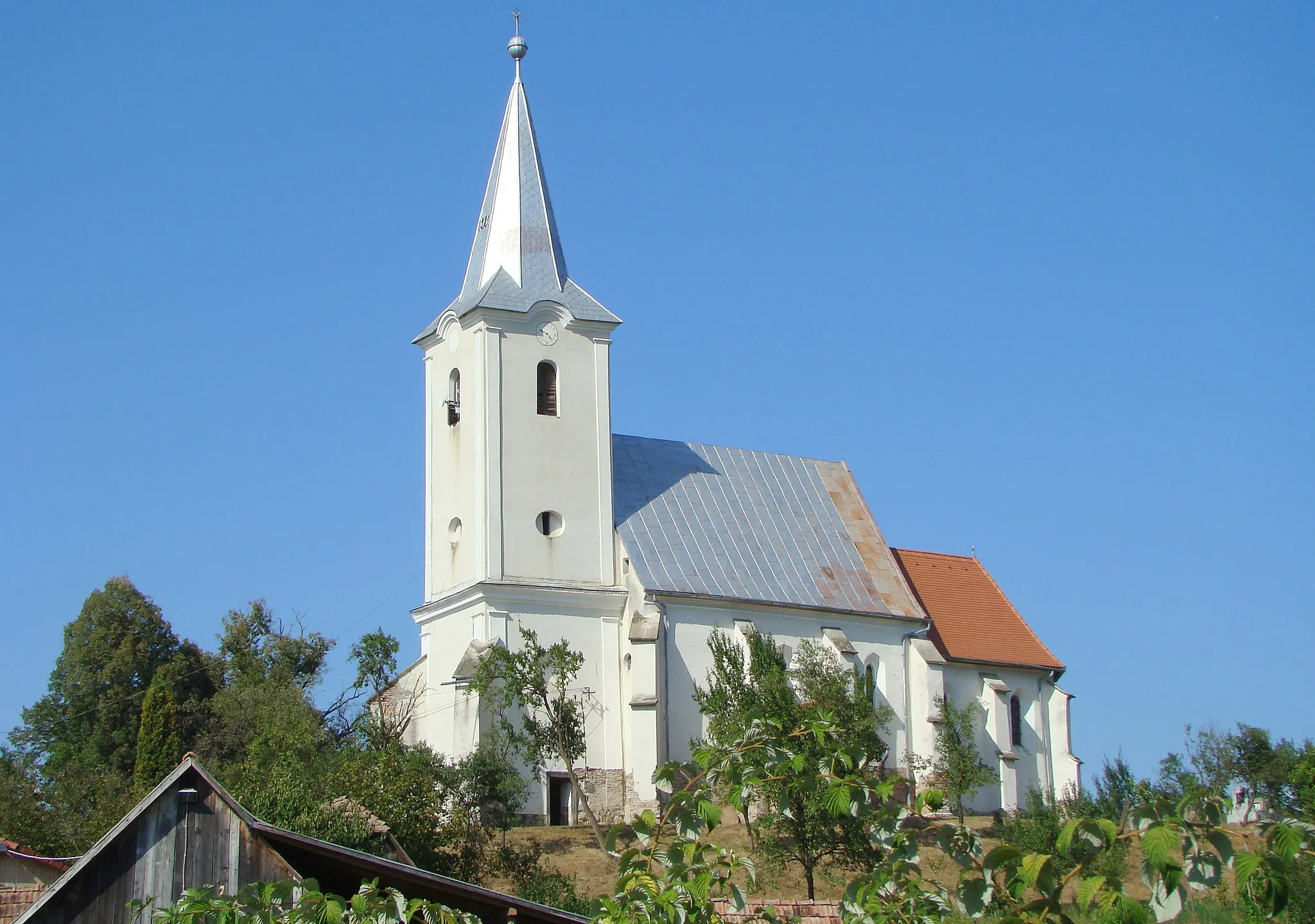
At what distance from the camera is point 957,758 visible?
42.1 m

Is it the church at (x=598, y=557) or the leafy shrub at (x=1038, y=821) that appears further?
the church at (x=598, y=557)

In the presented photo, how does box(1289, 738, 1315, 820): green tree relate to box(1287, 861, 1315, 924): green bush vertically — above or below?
A: above

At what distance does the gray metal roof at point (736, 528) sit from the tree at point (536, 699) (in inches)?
167

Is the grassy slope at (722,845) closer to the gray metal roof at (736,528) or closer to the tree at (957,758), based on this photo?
the tree at (957,758)

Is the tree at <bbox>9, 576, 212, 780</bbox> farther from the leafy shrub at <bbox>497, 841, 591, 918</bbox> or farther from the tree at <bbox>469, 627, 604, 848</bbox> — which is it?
the leafy shrub at <bbox>497, 841, 591, 918</bbox>

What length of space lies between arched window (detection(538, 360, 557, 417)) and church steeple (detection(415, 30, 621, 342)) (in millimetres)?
1521

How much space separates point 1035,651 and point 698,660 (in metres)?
13.1

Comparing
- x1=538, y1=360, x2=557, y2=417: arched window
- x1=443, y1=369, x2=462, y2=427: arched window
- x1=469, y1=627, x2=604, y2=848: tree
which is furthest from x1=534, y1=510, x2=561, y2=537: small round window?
x1=443, y1=369, x2=462, y2=427: arched window

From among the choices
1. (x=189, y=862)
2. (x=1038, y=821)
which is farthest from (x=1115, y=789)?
(x=189, y=862)

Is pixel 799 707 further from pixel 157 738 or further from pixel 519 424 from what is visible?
pixel 157 738

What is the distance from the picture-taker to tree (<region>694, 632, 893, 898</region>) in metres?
32.5

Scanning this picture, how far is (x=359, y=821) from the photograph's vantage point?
28719mm

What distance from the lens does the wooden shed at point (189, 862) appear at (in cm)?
1652

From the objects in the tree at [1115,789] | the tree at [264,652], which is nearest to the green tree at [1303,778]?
the tree at [1115,789]
